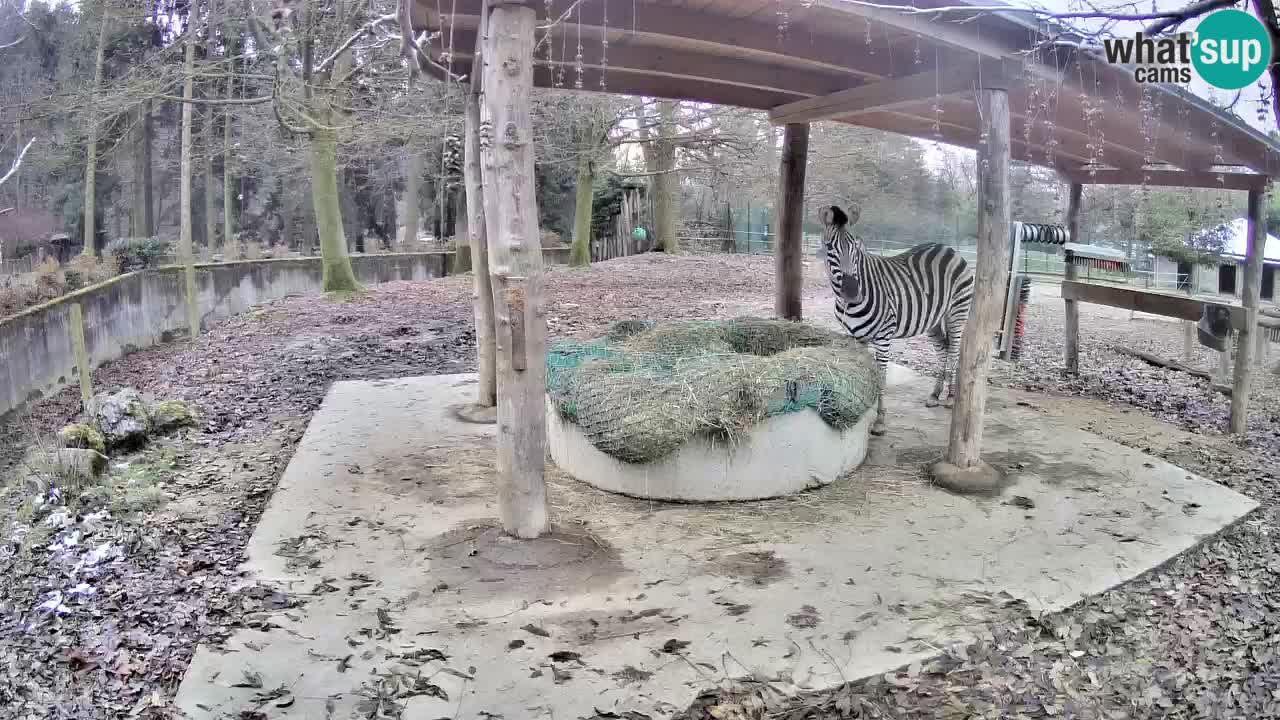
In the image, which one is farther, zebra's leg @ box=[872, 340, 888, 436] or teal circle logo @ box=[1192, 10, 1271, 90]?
zebra's leg @ box=[872, 340, 888, 436]

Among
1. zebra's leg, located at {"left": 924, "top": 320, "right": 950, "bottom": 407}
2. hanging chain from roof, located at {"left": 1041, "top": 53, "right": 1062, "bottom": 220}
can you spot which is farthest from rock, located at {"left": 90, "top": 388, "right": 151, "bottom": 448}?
hanging chain from roof, located at {"left": 1041, "top": 53, "right": 1062, "bottom": 220}

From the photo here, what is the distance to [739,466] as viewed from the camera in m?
5.33

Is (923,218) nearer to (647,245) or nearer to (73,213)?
(647,245)

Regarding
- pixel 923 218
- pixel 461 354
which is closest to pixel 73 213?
pixel 461 354

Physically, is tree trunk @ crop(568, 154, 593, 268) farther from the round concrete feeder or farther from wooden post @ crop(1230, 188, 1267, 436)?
the round concrete feeder

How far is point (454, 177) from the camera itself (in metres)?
22.6

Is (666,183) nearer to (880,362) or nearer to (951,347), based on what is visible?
(951,347)

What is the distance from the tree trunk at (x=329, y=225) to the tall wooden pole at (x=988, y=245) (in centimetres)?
1211

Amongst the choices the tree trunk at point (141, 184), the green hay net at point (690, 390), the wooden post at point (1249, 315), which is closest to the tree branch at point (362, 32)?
the green hay net at point (690, 390)

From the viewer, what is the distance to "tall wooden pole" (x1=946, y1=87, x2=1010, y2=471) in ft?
17.9

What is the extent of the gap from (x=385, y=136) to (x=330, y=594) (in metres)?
12.3

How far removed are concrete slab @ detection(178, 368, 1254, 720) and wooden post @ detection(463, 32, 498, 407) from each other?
3.04 ft

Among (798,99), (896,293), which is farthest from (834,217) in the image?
(798,99)

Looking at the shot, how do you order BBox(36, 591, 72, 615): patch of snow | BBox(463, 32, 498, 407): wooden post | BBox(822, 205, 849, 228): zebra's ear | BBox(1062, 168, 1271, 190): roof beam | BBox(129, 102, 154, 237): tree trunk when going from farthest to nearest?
1. BBox(129, 102, 154, 237): tree trunk
2. BBox(1062, 168, 1271, 190): roof beam
3. BBox(822, 205, 849, 228): zebra's ear
4. BBox(463, 32, 498, 407): wooden post
5. BBox(36, 591, 72, 615): patch of snow
